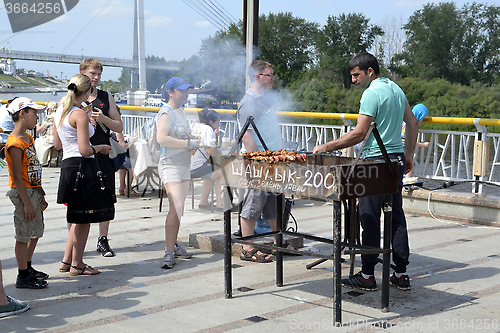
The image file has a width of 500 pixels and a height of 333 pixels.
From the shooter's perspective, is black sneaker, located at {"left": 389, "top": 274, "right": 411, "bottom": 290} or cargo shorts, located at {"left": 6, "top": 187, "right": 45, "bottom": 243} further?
black sneaker, located at {"left": 389, "top": 274, "right": 411, "bottom": 290}

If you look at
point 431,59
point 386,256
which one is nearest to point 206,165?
point 386,256

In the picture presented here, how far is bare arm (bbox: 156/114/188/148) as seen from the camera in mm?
5098

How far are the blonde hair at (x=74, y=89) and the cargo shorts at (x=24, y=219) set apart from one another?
626 mm

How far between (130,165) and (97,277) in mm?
4652

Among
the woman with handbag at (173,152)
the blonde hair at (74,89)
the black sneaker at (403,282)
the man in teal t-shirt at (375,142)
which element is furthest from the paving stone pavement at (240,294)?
the blonde hair at (74,89)

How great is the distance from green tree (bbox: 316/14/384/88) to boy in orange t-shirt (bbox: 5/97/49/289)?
7222 centimetres

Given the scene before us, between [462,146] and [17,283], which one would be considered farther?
[462,146]

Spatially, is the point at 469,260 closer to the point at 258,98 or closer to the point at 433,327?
the point at 433,327

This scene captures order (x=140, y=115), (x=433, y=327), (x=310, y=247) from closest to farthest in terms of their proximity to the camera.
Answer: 1. (x=433, y=327)
2. (x=310, y=247)
3. (x=140, y=115)

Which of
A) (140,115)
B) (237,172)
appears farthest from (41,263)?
(140,115)

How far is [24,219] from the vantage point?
4.36 metres

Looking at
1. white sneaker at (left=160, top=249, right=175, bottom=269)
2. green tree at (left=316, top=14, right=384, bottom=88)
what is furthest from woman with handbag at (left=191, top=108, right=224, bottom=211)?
green tree at (left=316, top=14, right=384, bottom=88)

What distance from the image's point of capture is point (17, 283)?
14.8 ft

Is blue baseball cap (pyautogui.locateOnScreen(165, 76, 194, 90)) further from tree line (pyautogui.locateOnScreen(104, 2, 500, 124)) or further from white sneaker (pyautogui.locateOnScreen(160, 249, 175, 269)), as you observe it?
tree line (pyautogui.locateOnScreen(104, 2, 500, 124))
